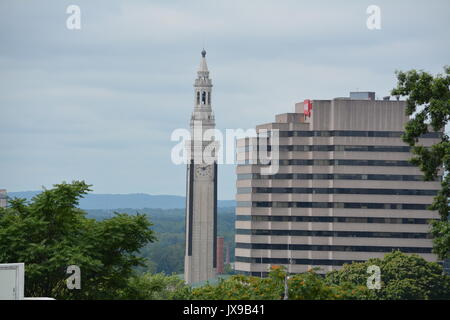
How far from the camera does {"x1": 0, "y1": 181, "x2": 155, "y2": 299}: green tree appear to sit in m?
52.3

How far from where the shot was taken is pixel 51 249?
52.8m

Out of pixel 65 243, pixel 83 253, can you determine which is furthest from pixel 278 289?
pixel 65 243

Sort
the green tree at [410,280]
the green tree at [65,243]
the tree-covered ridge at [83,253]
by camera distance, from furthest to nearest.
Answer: the green tree at [410,280] → the green tree at [65,243] → the tree-covered ridge at [83,253]

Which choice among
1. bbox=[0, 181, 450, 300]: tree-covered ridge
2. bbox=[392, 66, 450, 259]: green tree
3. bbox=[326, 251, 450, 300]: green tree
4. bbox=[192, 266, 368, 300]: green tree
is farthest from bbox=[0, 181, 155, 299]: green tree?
bbox=[326, 251, 450, 300]: green tree

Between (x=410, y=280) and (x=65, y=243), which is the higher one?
(x=65, y=243)

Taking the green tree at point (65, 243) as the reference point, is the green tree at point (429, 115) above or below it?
above

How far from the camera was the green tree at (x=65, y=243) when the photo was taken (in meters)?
52.3

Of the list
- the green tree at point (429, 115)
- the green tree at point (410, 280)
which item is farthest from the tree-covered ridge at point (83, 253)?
the green tree at point (410, 280)

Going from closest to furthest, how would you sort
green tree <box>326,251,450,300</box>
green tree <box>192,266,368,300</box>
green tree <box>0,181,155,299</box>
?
green tree <box>192,266,368,300</box>, green tree <box>0,181,155,299</box>, green tree <box>326,251,450,300</box>

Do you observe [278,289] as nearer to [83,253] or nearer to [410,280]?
[83,253]

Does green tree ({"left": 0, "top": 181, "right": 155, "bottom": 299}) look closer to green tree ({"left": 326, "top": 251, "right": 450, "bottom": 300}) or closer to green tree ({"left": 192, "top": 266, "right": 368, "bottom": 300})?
green tree ({"left": 192, "top": 266, "right": 368, "bottom": 300})

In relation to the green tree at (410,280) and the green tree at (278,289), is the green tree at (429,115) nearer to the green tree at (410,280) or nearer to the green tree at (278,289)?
the green tree at (278,289)

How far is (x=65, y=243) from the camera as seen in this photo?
54.0 m
